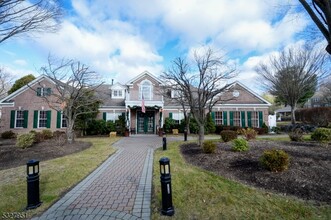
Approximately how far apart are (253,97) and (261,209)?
21.6 meters

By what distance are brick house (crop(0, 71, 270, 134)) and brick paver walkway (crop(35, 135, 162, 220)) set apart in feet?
40.0

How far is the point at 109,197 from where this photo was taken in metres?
4.45

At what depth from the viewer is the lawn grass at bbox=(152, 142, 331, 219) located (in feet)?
12.0

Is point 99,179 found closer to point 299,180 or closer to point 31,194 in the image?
point 31,194

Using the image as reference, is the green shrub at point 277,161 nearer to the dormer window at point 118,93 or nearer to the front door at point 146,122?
the front door at point 146,122

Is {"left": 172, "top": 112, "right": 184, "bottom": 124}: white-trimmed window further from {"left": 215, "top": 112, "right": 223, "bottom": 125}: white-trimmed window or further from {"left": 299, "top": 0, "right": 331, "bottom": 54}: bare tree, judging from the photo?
{"left": 299, "top": 0, "right": 331, "bottom": 54}: bare tree

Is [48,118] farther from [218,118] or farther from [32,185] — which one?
[218,118]

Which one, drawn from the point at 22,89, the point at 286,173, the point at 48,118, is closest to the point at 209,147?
the point at 286,173

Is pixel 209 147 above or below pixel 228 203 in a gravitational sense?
above

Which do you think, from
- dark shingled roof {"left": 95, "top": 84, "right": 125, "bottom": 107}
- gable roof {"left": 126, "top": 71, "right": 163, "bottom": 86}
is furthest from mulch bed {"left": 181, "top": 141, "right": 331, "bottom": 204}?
dark shingled roof {"left": 95, "top": 84, "right": 125, "bottom": 107}

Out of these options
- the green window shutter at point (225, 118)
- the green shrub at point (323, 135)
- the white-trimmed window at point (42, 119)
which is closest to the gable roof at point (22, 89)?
the white-trimmed window at point (42, 119)

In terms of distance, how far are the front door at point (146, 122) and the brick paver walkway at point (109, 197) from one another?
1502 centimetres

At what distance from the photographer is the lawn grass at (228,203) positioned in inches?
143

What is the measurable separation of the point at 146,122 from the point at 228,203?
1829cm
